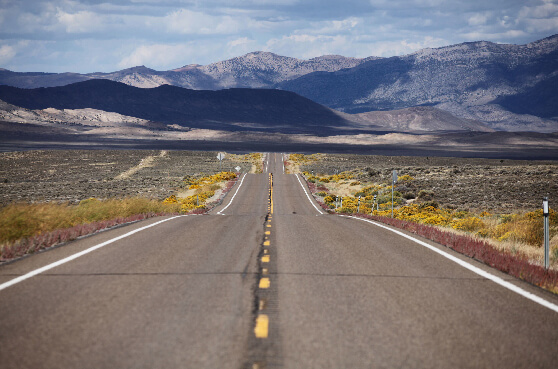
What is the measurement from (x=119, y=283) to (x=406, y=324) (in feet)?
12.7

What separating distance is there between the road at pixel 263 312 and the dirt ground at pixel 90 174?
36973mm

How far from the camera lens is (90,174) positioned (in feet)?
268

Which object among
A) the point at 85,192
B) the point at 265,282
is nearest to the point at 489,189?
the point at 265,282

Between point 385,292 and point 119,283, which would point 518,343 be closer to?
point 385,292

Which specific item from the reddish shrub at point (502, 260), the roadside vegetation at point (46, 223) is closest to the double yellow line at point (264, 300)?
the reddish shrub at point (502, 260)

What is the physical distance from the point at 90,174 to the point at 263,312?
8086 cm

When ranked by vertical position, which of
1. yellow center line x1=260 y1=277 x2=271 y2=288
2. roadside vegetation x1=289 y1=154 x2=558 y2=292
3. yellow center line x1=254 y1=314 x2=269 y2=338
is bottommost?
roadside vegetation x1=289 y1=154 x2=558 y2=292

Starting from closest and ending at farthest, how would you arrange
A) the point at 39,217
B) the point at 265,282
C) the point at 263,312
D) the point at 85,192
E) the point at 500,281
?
the point at 263,312
the point at 265,282
the point at 500,281
the point at 39,217
the point at 85,192

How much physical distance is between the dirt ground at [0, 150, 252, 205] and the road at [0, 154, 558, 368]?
37.0m

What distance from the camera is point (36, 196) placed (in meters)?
50.7

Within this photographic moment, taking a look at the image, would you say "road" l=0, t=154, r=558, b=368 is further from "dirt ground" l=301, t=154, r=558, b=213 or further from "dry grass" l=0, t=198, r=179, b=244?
"dirt ground" l=301, t=154, r=558, b=213

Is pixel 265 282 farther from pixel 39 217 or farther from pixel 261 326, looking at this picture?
pixel 39 217

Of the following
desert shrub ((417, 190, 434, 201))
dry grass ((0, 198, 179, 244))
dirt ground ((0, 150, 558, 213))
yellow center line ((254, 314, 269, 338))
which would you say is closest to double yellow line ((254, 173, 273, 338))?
yellow center line ((254, 314, 269, 338))

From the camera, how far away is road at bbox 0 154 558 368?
187 inches
